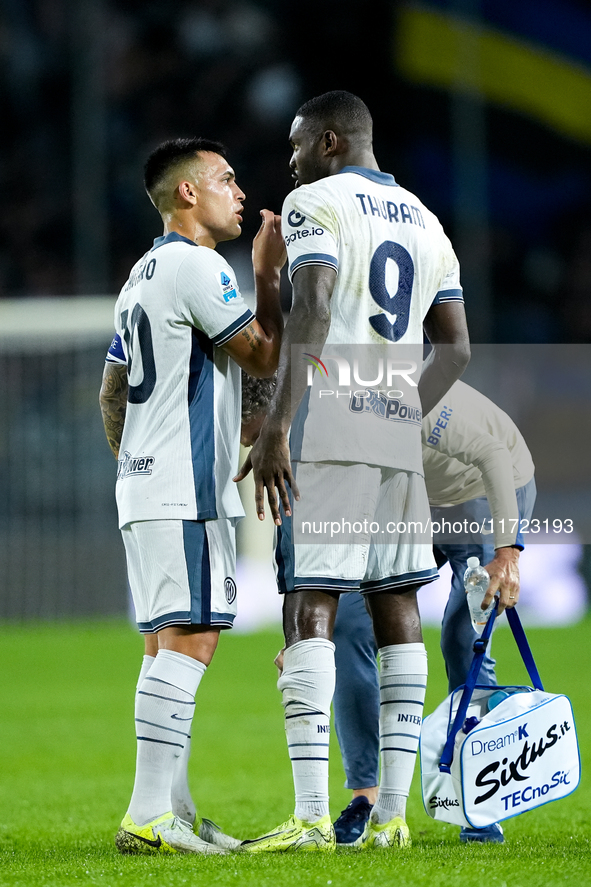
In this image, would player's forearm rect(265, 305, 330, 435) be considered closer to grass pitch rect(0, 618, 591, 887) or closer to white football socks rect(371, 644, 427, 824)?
white football socks rect(371, 644, 427, 824)

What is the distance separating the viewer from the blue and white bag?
2.96m

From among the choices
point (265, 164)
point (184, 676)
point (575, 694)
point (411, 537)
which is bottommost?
point (575, 694)

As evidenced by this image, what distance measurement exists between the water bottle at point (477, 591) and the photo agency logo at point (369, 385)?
45 centimetres

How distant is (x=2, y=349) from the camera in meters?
13.8

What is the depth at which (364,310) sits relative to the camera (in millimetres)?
3143

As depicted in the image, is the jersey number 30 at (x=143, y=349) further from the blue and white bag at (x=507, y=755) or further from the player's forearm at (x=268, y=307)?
the blue and white bag at (x=507, y=755)

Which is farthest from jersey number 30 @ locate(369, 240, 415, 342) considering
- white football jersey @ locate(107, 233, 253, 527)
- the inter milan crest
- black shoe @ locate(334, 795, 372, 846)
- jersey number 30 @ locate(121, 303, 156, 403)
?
black shoe @ locate(334, 795, 372, 846)

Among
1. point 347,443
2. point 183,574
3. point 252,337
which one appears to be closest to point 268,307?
point 252,337

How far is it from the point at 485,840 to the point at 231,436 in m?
1.29

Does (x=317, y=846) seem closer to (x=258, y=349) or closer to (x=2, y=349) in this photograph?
(x=258, y=349)

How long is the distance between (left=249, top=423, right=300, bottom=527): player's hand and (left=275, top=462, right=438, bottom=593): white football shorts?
0.27 ft

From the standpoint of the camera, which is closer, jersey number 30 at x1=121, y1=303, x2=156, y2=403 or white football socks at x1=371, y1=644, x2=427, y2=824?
white football socks at x1=371, y1=644, x2=427, y2=824

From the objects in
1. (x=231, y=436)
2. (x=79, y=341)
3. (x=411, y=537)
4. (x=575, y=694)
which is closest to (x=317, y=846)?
(x=411, y=537)

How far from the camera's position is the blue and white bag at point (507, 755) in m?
2.96
